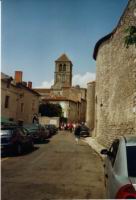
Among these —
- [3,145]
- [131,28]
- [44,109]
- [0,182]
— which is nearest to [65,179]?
[0,182]

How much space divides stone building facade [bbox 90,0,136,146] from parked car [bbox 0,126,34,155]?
527 centimetres

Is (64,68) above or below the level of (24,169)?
above

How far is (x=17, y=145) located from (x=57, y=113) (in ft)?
201

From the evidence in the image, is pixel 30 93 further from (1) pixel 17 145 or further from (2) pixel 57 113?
(1) pixel 17 145

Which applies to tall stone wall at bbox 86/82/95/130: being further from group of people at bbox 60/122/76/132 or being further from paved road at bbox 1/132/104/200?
paved road at bbox 1/132/104/200

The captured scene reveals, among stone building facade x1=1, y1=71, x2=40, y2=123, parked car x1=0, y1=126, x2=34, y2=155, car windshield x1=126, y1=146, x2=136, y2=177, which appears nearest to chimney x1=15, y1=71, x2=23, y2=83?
stone building facade x1=1, y1=71, x2=40, y2=123

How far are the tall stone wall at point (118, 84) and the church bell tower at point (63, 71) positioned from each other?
103709 millimetres

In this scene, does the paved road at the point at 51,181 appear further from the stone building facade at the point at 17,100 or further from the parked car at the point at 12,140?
the stone building facade at the point at 17,100

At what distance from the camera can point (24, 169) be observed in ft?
40.7

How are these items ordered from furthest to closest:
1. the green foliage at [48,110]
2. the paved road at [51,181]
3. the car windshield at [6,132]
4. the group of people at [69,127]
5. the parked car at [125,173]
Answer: the green foliage at [48,110], the group of people at [69,127], the car windshield at [6,132], the paved road at [51,181], the parked car at [125,173]

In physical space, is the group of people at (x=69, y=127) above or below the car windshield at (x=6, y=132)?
below

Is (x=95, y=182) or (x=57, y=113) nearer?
(x=95, y=182)

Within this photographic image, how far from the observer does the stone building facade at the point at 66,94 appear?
94.2m

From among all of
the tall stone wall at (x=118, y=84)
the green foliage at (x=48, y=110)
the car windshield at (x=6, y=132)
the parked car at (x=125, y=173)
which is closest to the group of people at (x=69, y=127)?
the green foliage at (x=48, y=110)
